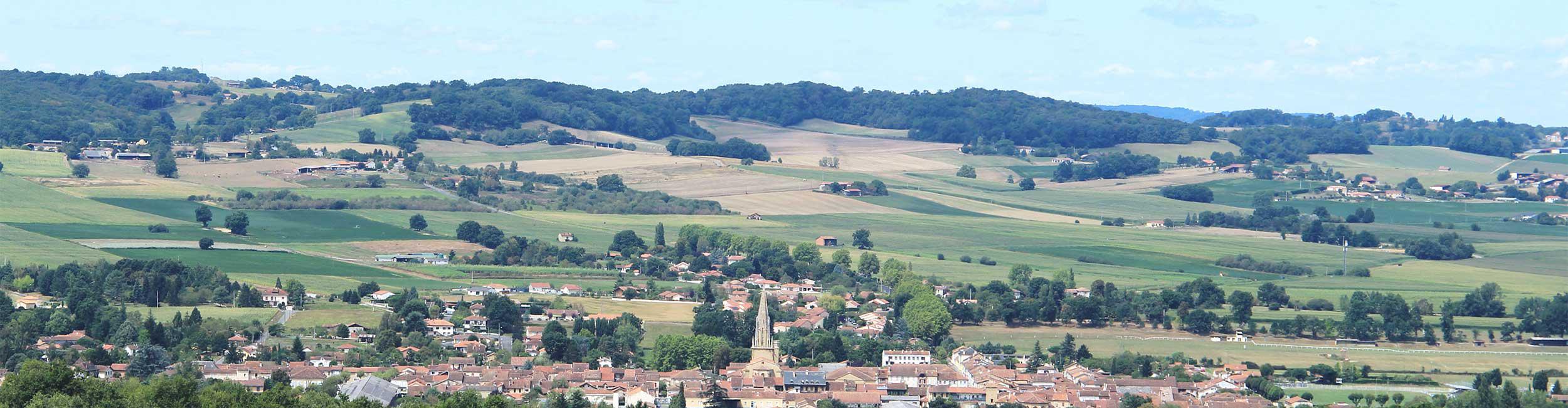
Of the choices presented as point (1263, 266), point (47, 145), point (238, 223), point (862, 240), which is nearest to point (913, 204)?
point (862, 240)

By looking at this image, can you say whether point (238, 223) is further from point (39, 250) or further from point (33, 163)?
point (33, 163)

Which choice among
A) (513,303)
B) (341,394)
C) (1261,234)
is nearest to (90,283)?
(513,303)

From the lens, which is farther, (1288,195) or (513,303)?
(1288,195)

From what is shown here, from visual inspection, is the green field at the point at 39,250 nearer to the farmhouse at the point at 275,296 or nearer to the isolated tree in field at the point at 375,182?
the farmhouse at the point at 275,296

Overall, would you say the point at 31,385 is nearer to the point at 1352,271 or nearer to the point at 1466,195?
the point at 1352,271

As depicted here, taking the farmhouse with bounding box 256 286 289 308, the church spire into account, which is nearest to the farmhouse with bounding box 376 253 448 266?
the farmhouse with bounding box 256 286 289 308

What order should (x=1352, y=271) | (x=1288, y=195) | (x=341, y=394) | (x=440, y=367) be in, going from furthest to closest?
1. (x=1288, y=195)
2. (x=1352, y=271)
3. (x=440, y=367)
4. (x=341, y=394)
